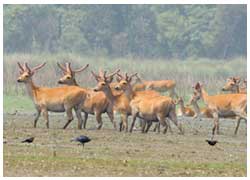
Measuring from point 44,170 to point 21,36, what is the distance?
34.0m

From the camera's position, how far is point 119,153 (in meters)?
15.9

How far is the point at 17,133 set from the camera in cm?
1912

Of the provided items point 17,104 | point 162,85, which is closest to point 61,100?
point 17,104

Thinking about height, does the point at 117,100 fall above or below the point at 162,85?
above

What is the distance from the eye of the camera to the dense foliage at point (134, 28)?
4794cm

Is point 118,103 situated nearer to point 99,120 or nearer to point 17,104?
point 99,120

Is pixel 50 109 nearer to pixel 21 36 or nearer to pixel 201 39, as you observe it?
pixel 21 36

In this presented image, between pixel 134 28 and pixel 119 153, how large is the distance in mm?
37610

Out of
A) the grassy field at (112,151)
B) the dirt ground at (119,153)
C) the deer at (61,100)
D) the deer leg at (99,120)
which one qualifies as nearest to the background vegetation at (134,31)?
the grassy field at (112,151)

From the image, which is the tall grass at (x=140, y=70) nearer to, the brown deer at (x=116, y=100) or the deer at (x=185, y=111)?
the deer at (x=185, y=111)

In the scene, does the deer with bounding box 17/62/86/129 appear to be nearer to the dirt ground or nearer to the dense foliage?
the dirt ground

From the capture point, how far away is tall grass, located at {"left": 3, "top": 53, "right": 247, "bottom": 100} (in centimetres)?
3008

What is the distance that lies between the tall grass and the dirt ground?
8.01 metres

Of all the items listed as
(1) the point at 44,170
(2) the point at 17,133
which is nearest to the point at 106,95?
(2) the point at 17,133
